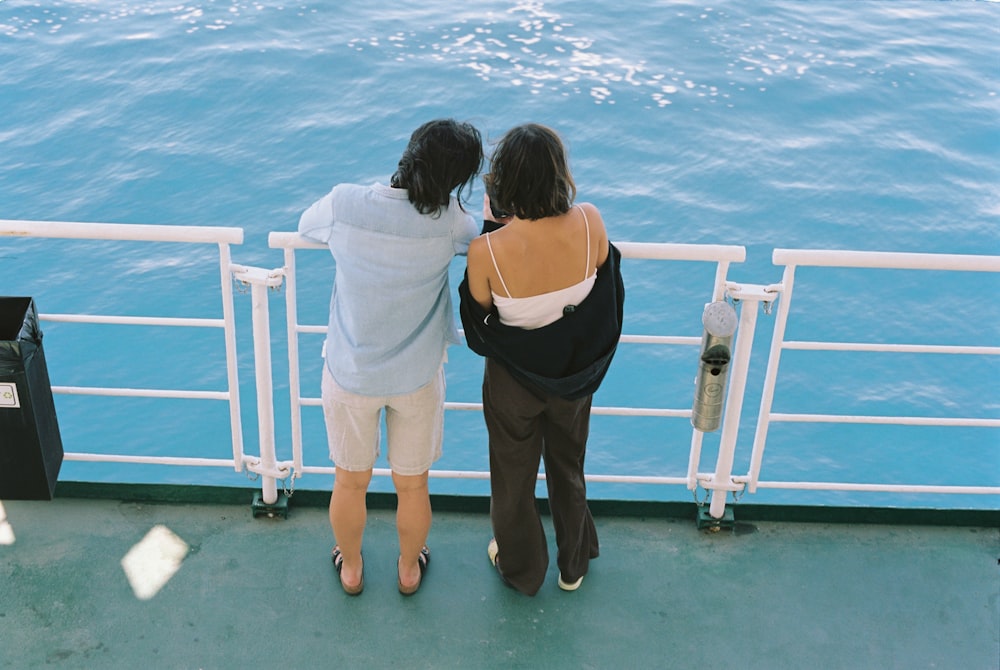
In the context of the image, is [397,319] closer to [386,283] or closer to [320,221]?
[386,283]

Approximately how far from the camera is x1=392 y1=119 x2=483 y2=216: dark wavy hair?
211cm

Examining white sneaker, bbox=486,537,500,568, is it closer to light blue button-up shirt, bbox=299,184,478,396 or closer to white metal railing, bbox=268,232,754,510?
white metal railing, bbox=268,232,754,510

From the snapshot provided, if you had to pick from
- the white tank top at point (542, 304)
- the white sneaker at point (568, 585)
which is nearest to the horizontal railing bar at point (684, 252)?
the white tank top at point (542, 304)

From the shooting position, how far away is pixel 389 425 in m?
2.52

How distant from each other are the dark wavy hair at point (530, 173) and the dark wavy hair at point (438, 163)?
6 centimetres

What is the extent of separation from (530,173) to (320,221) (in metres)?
0.50

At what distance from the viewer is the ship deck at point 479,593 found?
2541 millimetres

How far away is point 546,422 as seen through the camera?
2.53 meters

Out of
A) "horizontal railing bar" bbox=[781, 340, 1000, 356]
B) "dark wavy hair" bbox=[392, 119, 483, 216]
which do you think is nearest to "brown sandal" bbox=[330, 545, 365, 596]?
"dark wavy hair" bbox=[392, 119, 483, 216]

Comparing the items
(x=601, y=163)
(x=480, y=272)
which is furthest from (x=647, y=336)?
(x=601, y=163)

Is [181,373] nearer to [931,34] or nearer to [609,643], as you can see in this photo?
[609,643]

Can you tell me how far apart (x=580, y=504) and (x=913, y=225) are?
6.72 m

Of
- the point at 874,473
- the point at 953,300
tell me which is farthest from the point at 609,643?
the point at 953,300

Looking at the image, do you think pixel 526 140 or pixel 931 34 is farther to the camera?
pixel 931 34
